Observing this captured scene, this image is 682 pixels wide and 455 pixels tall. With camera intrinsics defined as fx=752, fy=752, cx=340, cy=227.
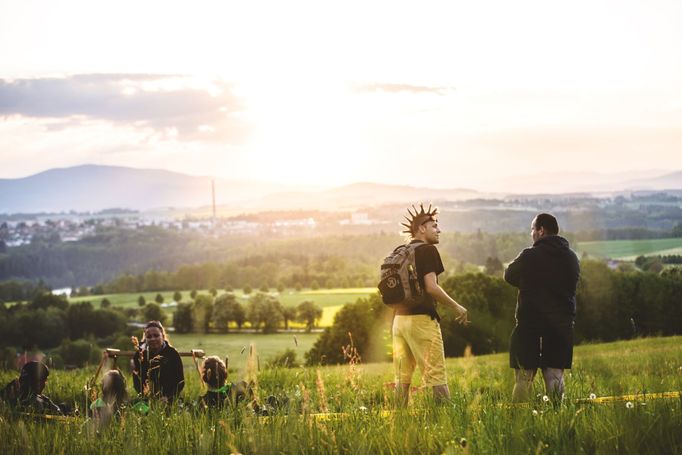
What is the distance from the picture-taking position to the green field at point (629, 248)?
79.9 meters

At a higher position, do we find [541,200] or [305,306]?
[541,200]

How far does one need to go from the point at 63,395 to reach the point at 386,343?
46561 mm

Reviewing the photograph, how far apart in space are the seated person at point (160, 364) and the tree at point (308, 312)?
75694 millimetres

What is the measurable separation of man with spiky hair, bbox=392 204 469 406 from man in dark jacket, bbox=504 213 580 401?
78cm

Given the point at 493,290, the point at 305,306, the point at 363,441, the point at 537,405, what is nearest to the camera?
the point at 363,441

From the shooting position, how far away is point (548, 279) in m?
8.27

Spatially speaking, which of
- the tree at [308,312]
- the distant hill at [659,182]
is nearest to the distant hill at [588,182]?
the distant hill at [659,182]

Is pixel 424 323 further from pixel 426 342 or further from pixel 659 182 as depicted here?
pixel 659 182

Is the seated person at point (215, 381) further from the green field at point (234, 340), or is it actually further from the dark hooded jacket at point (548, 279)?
the green field at point (234, 340)

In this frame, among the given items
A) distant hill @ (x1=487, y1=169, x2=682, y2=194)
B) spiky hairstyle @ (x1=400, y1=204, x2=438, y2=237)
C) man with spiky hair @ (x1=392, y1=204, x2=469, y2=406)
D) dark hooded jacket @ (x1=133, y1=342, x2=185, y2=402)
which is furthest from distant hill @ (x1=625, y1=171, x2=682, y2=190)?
dark hooded jacket @ (x1=133, y1=342, x2=185, y2=402)

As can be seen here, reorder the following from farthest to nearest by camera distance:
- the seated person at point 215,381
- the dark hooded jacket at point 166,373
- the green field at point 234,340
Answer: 1. the green field at point 234,340
2. the dark hooded jacket at point 166,373
3. the seated person at point 215,381

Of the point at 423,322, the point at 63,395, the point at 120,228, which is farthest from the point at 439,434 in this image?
the point at 120,228

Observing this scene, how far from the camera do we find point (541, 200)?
151625 mm

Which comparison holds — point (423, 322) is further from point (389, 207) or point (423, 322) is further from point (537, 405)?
point (389, 207)
